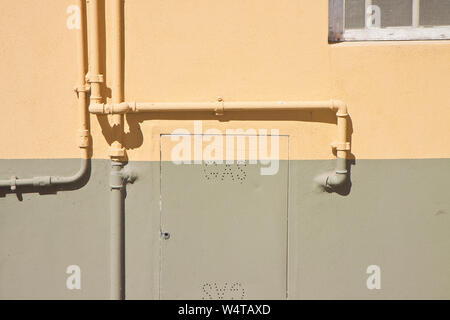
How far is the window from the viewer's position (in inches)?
137

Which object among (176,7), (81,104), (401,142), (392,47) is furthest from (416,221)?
(81,104)

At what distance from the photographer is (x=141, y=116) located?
11.3ft

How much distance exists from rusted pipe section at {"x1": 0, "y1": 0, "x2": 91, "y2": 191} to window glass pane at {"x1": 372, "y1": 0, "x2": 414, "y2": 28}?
2218 millimetres

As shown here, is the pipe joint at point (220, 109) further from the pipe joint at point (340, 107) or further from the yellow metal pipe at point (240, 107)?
the pipe joint at point (340, 107)

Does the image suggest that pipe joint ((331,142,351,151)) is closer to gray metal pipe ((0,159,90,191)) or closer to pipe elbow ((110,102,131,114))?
pipe elbow ((110,102,131,114))

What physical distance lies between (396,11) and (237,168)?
5.57 ft

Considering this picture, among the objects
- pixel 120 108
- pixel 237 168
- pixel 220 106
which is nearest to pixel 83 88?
pixel 120 108

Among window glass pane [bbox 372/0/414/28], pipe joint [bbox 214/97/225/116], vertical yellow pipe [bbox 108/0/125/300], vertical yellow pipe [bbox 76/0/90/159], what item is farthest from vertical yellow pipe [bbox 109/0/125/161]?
window glass pane [bbox 372/0/414/28]

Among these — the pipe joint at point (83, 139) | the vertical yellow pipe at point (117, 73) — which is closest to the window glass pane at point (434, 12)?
the vertical yellow pipe at point (117, 73)

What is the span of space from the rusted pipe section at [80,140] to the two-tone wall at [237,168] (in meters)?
0.07

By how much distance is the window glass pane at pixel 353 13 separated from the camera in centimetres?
349

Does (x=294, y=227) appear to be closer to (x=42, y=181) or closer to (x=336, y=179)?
(x=336, y=179)

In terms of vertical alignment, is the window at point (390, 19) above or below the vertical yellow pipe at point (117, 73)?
above

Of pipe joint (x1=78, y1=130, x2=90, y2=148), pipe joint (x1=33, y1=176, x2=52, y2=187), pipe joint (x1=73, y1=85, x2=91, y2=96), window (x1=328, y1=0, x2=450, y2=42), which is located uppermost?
window (x1=328, y1=0, x2=450, y2=42)
